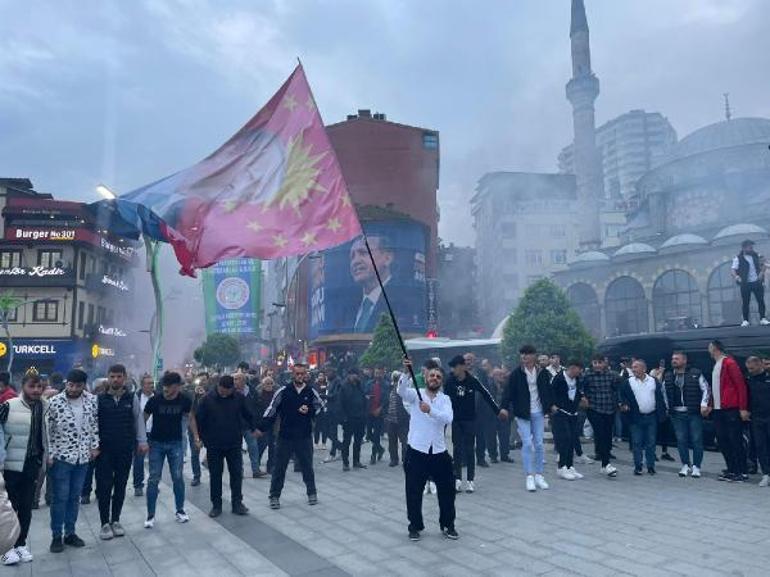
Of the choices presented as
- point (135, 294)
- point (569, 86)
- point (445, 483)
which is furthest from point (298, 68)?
point (569, 86)

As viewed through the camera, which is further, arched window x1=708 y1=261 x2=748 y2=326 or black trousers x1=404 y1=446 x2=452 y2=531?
arched window x1=708 y1=261 x2=748 y2=326

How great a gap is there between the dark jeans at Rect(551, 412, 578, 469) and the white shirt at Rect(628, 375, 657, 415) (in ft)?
4.01

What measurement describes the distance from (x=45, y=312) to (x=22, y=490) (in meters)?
49.4

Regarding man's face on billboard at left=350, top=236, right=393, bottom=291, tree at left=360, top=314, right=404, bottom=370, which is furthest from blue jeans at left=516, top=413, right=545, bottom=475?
man's face on billboard at left=350, top=236, right=393, bottom=291

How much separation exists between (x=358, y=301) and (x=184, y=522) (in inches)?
1626

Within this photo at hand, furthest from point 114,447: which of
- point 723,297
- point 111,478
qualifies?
point 723,297

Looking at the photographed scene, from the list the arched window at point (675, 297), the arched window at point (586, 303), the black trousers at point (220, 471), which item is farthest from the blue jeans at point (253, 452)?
the arched window at point (586, 303)

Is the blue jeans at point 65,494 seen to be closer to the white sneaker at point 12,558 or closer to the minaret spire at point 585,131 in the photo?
the white sneaker at point 12,558

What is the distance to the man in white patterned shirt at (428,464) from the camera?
241 inches

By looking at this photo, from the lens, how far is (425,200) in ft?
205

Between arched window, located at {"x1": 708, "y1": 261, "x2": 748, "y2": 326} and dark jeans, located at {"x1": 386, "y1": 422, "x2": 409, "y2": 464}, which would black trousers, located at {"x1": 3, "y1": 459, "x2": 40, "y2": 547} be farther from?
arched window, located at {"x1": 708, "y1": 261, "x2": 748, "y2": 326}

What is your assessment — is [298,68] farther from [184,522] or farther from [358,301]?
[358,301]

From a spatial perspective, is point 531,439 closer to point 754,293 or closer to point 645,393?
point 645,393

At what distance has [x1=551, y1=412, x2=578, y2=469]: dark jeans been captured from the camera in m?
9.26
